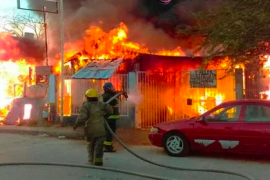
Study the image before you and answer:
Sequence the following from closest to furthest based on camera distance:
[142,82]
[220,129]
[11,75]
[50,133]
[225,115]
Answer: [220,129]
[225,115]
[50,133]
[142,82]
[11,75]

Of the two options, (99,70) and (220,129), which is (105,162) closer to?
(220,129)

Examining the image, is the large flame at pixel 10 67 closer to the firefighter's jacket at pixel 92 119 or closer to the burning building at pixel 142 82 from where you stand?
the burning building at pixel 142 82

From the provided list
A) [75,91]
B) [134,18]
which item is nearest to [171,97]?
[75,91]

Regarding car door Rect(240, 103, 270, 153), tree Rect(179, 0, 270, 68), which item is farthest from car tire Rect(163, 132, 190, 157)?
tree Rect(179, 0, 270, 68)

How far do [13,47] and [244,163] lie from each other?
746 inches

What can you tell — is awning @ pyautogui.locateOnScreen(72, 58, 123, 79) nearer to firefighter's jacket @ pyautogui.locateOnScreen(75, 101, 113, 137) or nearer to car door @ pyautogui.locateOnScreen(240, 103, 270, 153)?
firefighter's jacket @ pyautogui.locateOnScreen(75, 101, 113, 137)

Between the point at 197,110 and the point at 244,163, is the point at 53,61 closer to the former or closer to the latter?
the point at 197,110

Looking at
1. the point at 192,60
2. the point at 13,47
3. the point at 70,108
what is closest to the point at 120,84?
the point at 70,108

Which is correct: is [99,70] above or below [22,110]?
above

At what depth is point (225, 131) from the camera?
7.17 meters

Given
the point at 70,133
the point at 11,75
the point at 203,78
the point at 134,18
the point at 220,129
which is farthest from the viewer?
the point at 11,75

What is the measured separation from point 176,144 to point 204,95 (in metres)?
4.43

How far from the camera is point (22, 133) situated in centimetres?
1230

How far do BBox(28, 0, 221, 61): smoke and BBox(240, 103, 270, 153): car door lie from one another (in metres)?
9.18
